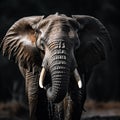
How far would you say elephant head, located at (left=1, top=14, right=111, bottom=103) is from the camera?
877cm

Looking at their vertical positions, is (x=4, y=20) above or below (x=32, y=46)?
below

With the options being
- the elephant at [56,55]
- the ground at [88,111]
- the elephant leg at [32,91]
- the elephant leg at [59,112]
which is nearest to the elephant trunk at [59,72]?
the elephant at [56,55]

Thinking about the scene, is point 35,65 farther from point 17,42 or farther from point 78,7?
point 78,7

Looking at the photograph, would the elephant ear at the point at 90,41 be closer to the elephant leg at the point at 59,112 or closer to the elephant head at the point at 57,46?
the elephant head at the point at 57,46

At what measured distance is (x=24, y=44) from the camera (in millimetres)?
9875

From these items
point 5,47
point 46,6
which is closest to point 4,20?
point 46,6

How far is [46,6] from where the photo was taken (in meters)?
22.3

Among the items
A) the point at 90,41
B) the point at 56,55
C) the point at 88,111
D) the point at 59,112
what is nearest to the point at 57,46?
the point at 56,55

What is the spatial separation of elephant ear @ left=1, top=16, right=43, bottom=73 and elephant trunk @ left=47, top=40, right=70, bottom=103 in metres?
0.87

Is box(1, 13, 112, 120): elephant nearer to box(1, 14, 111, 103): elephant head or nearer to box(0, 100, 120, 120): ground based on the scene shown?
box(1, 14, 111, 103): elephant head

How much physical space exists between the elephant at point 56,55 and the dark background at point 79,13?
9.93 metres

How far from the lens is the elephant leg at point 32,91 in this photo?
32.8 feet

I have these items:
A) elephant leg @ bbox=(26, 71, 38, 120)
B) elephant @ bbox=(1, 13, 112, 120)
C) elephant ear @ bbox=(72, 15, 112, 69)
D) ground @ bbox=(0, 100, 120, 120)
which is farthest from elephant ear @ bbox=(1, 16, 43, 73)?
ground @ bbox=(0, 100, 120, 120)

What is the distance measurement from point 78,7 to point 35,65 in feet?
44.0
